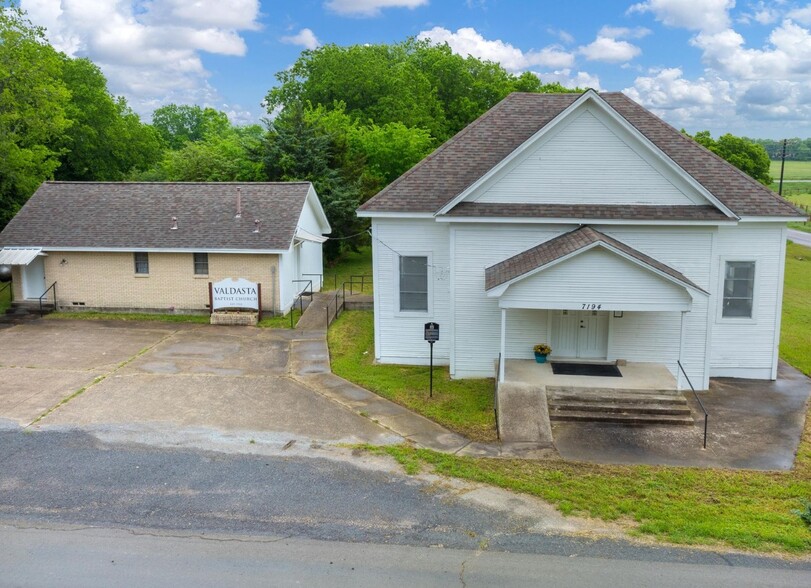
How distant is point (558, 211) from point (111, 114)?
47941 millimetres

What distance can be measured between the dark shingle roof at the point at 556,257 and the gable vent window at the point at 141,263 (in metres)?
14.2

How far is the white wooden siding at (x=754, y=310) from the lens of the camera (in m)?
17.2

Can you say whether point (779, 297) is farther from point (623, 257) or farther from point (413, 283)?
point (413, 283)

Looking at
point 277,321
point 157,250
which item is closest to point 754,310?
point 277,321

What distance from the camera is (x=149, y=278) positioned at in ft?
82.6

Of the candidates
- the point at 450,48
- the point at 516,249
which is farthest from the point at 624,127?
the point at 450,48

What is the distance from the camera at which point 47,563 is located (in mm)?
8398

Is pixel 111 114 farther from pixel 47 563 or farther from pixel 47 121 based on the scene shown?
pixel 47 563

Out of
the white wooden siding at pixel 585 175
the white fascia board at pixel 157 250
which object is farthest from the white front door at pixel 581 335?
the white fascia board at pixel 157 250

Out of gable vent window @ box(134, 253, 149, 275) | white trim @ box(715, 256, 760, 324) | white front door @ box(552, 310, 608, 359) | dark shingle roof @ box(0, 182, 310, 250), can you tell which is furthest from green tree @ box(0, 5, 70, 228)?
white trim @ box(715, 256, 760, 324)

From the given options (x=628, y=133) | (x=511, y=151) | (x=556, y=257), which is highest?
(x=628, y=133)

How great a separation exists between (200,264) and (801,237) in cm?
5577

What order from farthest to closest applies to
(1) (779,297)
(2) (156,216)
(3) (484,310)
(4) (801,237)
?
(4) (801,237), (2) (156,216), (1) (779,297), (3) (484,310)

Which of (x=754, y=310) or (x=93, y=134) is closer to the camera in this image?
(x=754, y=310)
